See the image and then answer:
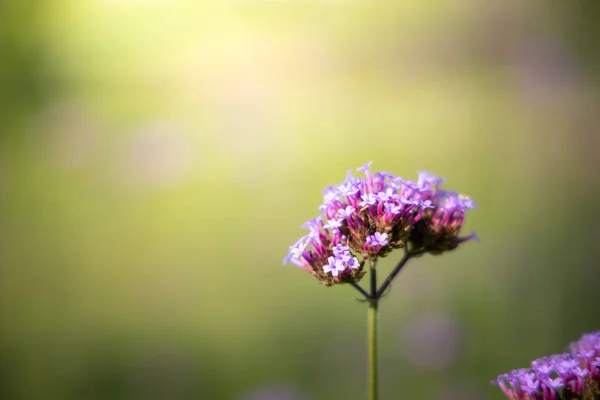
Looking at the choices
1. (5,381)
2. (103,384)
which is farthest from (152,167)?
(5,381)

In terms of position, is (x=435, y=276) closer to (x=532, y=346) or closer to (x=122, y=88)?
(x=532, y=346)

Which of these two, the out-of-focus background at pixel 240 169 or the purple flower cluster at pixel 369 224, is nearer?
the purple flower cluster at pixel 369 224

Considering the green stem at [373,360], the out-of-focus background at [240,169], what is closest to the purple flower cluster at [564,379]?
the green stem at [373,360]

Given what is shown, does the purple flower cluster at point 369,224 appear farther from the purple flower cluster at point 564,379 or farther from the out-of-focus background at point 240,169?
the out-of-focus background at point 240,169

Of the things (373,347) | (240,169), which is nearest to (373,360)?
(373,347)

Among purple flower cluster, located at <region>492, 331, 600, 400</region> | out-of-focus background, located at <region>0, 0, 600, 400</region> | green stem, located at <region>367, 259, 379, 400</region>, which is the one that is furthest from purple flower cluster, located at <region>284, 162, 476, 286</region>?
out-of-focus background, located at <region>0, 0, 600, 400</region>

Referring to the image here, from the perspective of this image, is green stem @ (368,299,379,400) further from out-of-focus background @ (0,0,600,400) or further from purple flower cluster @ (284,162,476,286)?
out-of-focus background @ (0,0,600,400)

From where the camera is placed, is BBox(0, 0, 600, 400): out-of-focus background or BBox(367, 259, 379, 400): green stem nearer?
BBox(367, 259, 379, 400): green stem
